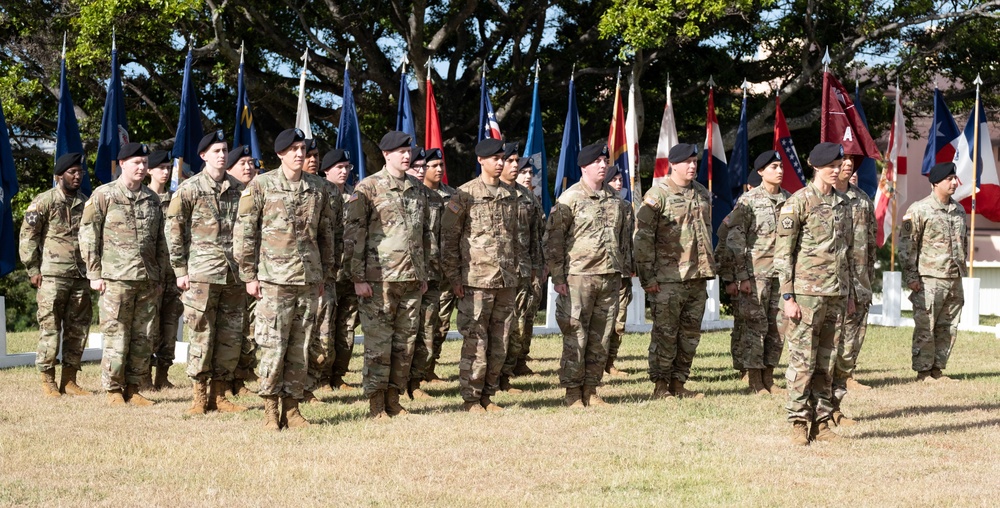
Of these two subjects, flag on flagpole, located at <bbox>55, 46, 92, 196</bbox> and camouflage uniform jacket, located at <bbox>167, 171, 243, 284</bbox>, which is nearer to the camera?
camouflage uniform jacket, located at <bbox>167, 171, 243, 284</bbox>

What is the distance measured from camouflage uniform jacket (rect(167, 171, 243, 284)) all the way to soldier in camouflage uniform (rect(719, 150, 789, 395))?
4143mm

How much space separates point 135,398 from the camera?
8.80 m

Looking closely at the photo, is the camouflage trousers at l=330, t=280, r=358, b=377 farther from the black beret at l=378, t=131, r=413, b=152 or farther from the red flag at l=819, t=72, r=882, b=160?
the red flag at l=819, t=72, r=882, b=160

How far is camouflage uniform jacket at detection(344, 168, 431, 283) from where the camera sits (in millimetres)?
8047

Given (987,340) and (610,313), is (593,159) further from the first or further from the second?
(987,340)

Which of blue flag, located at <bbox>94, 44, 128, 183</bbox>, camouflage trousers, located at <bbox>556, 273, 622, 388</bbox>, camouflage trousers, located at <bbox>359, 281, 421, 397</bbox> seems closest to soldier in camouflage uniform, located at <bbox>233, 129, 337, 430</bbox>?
camouflage trousers, located at <bbox>359, 281, 421, 397</bbox>

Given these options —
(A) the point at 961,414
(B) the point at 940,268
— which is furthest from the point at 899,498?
(B) the point at 940,268

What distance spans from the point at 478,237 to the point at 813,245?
8.04 ft

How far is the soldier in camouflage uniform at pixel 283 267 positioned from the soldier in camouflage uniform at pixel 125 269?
146 centimetres

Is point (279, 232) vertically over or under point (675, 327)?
over

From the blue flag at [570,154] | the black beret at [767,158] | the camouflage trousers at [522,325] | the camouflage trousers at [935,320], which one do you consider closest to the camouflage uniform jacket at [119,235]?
the camouflage trousers at [522,325]

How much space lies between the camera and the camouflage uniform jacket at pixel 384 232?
8.05m

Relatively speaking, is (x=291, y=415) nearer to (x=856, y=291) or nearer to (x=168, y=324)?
(x=168, y=324)

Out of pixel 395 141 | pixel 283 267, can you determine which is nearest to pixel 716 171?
pixel 395 141
